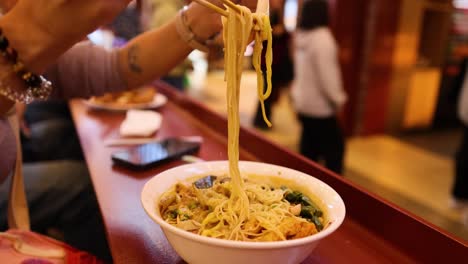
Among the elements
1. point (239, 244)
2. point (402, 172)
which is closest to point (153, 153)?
point (239, 244)

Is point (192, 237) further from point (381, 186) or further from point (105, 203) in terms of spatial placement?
point (381, 186)

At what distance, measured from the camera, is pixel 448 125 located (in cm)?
445

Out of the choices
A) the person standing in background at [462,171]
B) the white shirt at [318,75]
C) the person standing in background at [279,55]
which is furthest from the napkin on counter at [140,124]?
the person standing in background at [279,55]

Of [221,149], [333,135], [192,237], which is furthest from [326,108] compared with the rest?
[192,237]

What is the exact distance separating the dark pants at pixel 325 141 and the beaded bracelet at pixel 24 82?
220 centimetres

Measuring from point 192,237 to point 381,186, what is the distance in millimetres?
2529

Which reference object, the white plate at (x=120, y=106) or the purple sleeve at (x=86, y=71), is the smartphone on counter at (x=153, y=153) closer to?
the purple sleeve at (x=86, y=71)

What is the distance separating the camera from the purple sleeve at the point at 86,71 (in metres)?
1.22

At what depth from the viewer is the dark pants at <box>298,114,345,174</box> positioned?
2.67 meters

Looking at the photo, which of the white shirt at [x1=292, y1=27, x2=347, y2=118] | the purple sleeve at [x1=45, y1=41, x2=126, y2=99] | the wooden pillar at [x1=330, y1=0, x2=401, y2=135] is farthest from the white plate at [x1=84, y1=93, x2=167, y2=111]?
the wooden pillar at [x1=330, y1=0, x2=401, y2=135]

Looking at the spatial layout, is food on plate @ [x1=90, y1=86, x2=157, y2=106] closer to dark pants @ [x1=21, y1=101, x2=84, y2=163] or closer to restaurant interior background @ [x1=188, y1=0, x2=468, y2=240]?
dark pants @ [x1=21, y1=101, x2=84, y2=163]

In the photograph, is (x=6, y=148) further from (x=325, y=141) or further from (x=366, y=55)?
(x=366, y=55)

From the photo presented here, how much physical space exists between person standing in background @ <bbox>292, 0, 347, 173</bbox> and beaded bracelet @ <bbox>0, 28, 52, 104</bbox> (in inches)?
82.7

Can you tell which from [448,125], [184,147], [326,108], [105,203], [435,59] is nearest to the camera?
[105,203]
